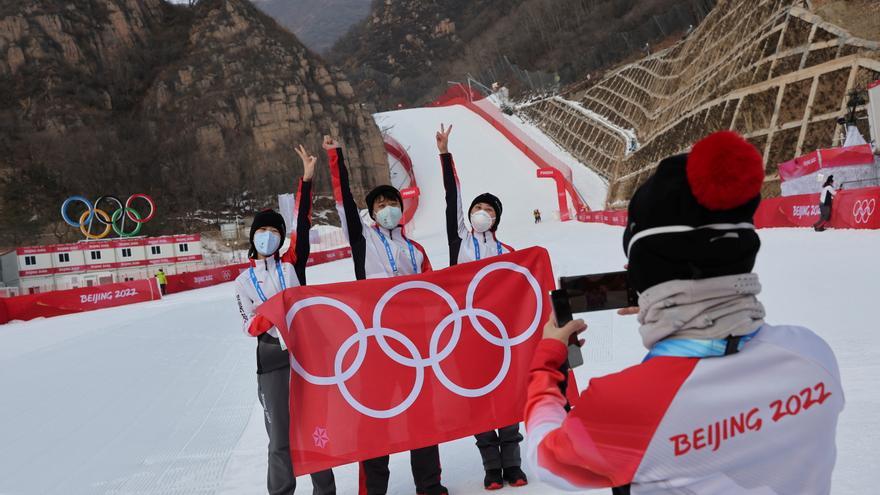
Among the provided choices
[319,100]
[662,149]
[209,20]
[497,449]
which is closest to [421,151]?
[319,100]

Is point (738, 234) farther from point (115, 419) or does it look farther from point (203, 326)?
point (203, 326)

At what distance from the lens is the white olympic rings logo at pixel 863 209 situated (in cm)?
1380

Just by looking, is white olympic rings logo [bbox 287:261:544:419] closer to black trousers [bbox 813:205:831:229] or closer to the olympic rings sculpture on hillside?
black trousers [bbox 813:205:831:229]

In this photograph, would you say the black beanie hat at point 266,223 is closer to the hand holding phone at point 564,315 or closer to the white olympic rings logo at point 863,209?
the hand holding phone at point 564,315

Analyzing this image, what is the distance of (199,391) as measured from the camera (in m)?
7.77

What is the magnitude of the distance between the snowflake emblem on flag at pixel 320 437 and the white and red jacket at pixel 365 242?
1.03 m

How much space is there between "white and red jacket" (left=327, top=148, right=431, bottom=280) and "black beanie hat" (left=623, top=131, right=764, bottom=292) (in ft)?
9.79

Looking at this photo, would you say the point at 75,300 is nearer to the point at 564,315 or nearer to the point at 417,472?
the point at 417,472

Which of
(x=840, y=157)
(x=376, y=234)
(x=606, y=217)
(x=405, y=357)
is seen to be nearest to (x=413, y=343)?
(x=405, y=357)

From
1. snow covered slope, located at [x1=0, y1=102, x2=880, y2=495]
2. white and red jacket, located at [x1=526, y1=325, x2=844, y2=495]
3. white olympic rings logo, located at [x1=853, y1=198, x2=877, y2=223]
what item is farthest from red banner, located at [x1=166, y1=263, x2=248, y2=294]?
white and red jacket, located at [x1=526, y1=325, x2=844, y2=495]

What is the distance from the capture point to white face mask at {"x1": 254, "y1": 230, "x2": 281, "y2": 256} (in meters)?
4.12

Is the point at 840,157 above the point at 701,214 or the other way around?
above

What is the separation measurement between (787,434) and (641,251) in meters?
0.51

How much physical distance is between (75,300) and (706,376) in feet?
76.5
